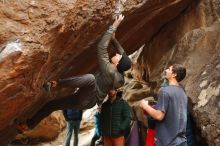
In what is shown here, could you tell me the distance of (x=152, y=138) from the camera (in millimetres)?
6703

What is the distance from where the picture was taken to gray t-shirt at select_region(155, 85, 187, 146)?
6.25m

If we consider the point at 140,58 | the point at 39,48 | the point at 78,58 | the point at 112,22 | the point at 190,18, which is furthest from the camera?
the point at 140,58

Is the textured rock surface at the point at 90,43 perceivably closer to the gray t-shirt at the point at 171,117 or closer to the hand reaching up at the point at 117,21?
the hand reaching up at the point at 117,21

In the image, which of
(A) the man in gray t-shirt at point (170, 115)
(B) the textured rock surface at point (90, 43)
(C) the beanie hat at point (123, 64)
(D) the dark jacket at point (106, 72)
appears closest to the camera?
(B) the textured rock surface at point (90, 43)

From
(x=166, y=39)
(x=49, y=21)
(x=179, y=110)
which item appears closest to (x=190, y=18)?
(x=166, y=39)

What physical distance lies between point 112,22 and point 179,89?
1.76 meters

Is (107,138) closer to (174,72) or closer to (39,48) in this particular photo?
(174,72)

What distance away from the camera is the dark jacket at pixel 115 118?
25.6 ft

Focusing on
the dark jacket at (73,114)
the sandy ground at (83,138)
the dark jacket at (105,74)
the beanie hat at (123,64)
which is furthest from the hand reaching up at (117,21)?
the sandy ground at (83,138)

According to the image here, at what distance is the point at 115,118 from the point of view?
7.85 m

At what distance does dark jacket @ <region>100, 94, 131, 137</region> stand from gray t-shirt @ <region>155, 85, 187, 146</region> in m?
1.50

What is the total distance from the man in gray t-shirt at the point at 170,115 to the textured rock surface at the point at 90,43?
1.53 m

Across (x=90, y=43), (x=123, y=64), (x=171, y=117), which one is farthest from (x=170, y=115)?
(x=90, y=43)

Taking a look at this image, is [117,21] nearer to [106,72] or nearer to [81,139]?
[106,72]
